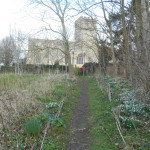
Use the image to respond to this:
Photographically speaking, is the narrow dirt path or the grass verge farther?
the narrow dirt path

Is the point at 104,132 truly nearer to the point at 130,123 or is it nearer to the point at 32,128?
the point at 130,123

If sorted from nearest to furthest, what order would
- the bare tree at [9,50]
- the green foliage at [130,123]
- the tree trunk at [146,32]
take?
the green foliage at [130,123] → the tree trunk at [146,32] → the bare tree at [9,50]

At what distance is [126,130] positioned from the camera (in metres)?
3.89

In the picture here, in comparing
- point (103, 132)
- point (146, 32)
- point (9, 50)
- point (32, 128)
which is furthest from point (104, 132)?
point (9, 50)

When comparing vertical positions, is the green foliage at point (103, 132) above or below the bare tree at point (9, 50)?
below

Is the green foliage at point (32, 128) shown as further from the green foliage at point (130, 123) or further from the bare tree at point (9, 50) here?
the bare tree at point (9, 50)

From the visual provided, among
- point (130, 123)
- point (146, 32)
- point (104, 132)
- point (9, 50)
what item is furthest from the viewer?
point (9, 50)

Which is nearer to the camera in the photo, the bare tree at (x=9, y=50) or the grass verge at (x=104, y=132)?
the grass verge at (x=104, y=132)

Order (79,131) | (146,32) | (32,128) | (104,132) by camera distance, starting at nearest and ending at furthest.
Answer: (32,128)
(104,132)
(79,131)
(146,32)

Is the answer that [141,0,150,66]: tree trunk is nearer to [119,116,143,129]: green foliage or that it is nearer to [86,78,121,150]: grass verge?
[119,116,143,129]: green foliage

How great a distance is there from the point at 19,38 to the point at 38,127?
385 inches

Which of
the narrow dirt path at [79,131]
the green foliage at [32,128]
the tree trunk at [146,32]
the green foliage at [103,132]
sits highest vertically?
the tree trunk at [146,32]

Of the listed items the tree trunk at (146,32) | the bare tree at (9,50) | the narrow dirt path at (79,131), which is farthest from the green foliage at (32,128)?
the bare tree at (9,50)

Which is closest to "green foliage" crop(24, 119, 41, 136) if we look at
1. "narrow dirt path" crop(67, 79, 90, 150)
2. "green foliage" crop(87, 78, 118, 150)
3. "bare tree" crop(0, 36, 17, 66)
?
"narrow dirt path" crop(67, 79, 90, 150)
